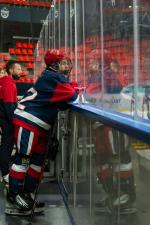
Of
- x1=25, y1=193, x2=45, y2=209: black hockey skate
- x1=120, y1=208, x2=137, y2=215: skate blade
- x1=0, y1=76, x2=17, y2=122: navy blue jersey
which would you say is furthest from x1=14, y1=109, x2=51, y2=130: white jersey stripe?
x1=120, y1=208, x2=137, y2=215: skate blade

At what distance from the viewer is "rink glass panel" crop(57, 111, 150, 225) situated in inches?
69.6

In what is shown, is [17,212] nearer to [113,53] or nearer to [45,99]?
[45,99]

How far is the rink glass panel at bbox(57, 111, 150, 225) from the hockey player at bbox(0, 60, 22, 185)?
30.9 inches

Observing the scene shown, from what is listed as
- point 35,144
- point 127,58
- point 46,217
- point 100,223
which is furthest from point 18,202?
point 127,58

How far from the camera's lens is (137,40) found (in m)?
1.88

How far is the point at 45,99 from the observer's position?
142 inches

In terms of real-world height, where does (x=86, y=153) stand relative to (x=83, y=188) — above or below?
above

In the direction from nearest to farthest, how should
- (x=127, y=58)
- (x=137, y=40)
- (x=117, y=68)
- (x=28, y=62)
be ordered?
1. (x=137, y=40)
2. (x=127, y=58)
3. (x=117, y=68)
4. (x=28, y=62)

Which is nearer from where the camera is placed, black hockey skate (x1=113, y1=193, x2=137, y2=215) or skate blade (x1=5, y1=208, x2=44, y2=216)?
black hockey skate (x1=113, y1=193, x2=137, y2=215)

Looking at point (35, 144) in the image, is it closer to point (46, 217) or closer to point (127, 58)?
point (46, 217)

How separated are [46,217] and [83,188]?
2.35ft

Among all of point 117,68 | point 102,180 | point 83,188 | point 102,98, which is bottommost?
point 83,188

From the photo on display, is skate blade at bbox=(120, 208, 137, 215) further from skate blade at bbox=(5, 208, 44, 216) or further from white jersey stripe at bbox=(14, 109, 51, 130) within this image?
skate blade at bbox=(5, 208, 44, 216)

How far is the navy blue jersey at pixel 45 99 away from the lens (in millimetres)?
3490
